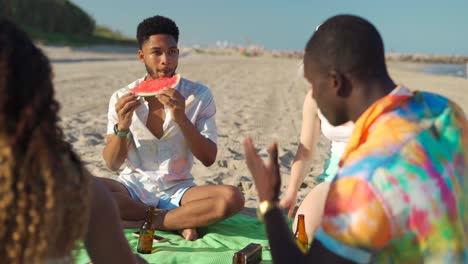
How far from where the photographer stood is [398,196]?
79.7 inches

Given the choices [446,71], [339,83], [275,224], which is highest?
[339,83]

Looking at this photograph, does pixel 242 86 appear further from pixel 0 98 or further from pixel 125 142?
pixel 0 98

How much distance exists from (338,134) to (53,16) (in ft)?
168

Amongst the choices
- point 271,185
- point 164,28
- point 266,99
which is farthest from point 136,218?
point 266,99

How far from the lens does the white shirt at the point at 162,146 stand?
4594mm

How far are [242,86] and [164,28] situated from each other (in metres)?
15.0

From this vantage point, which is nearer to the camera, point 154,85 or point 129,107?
point 129,107

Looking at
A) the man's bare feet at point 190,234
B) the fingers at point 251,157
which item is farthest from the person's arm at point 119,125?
the fingers at point 251,157

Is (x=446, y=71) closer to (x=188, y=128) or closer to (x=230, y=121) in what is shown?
(x=230, y=121)

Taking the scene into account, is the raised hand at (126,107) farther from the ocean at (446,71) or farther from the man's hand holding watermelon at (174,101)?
the ocean at (446,71)

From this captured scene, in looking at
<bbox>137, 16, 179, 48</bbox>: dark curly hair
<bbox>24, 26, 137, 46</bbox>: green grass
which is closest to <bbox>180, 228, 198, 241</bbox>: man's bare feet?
<bbox>137, 16, 179, 48</bbox>: dark curly hair

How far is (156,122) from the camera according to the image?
4684mm

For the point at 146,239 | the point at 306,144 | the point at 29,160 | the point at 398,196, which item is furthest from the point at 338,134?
the point at 29,160

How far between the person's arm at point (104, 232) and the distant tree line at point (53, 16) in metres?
44.5
